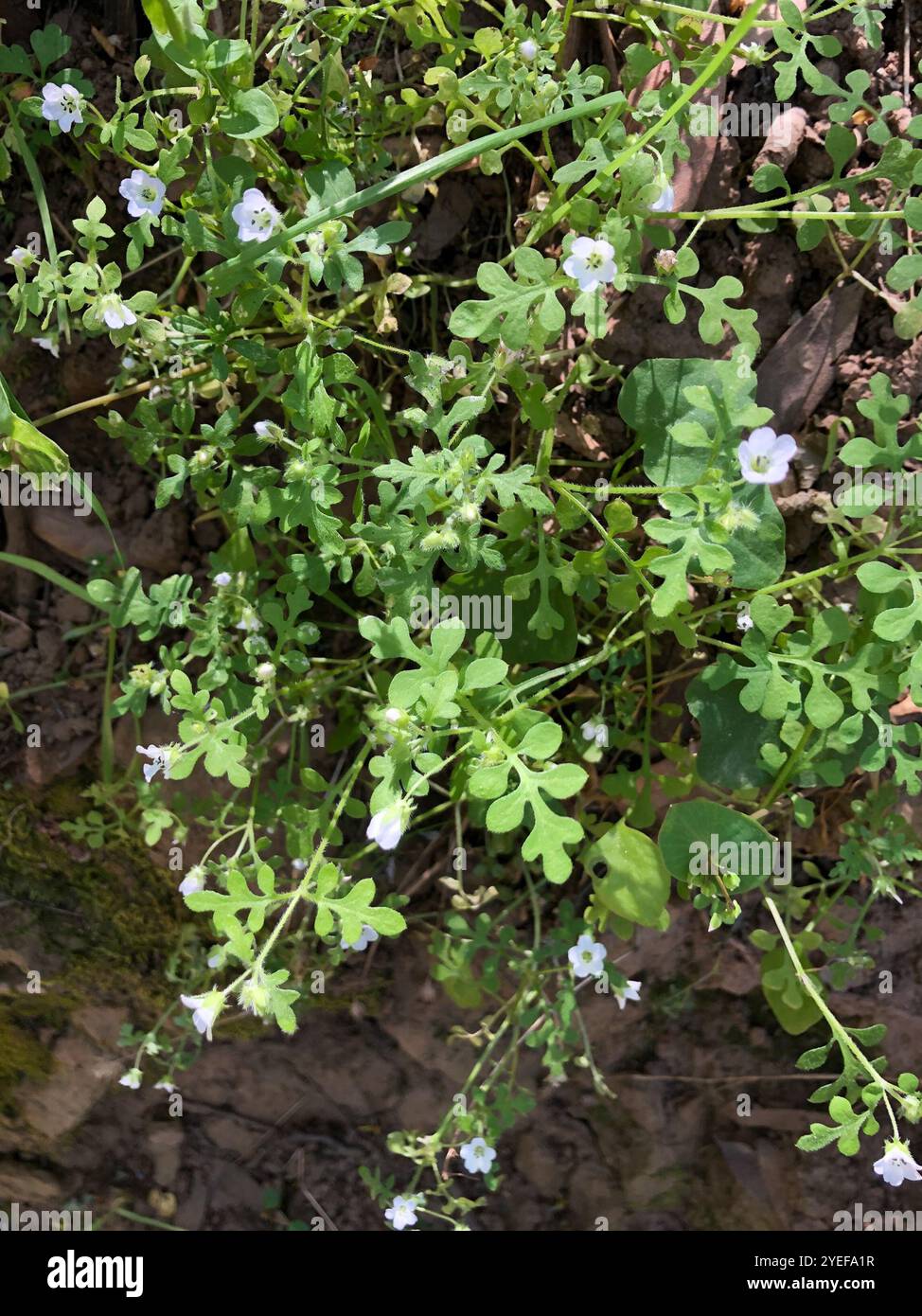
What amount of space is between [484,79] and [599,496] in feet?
2.85

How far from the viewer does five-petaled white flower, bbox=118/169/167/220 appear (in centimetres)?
203

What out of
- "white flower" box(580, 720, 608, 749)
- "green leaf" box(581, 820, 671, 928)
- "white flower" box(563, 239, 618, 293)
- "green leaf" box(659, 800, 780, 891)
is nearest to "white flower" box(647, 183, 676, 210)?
"white flower" box(563, 239, 618, 293)

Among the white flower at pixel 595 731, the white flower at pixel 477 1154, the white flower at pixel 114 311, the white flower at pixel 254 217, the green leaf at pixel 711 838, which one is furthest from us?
the white flower at pixel 477 1154

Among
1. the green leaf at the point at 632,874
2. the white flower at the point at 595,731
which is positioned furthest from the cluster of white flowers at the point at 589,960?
the white flower at the point at 595,731

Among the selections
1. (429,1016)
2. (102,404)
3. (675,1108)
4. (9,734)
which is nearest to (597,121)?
(102,404)

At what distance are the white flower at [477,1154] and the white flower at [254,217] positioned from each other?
7.52ft

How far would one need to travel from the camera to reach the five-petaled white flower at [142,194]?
6.64 feet

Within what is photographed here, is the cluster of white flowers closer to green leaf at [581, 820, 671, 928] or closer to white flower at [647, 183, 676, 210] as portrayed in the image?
green leaf at [581, 820, 671, 928]

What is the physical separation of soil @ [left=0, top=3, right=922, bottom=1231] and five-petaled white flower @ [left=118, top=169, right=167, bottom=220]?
0.70 meters

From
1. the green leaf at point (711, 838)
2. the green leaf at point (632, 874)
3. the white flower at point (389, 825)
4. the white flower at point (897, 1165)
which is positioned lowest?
the white flower at point (897, 1165)

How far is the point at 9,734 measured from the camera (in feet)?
9.73

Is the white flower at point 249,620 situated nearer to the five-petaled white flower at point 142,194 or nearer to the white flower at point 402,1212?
the five-petaled white flower at point 142,194

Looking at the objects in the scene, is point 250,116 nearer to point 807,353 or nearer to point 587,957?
point 807,353

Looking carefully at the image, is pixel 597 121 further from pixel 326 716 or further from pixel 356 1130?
pixel 356 1130
